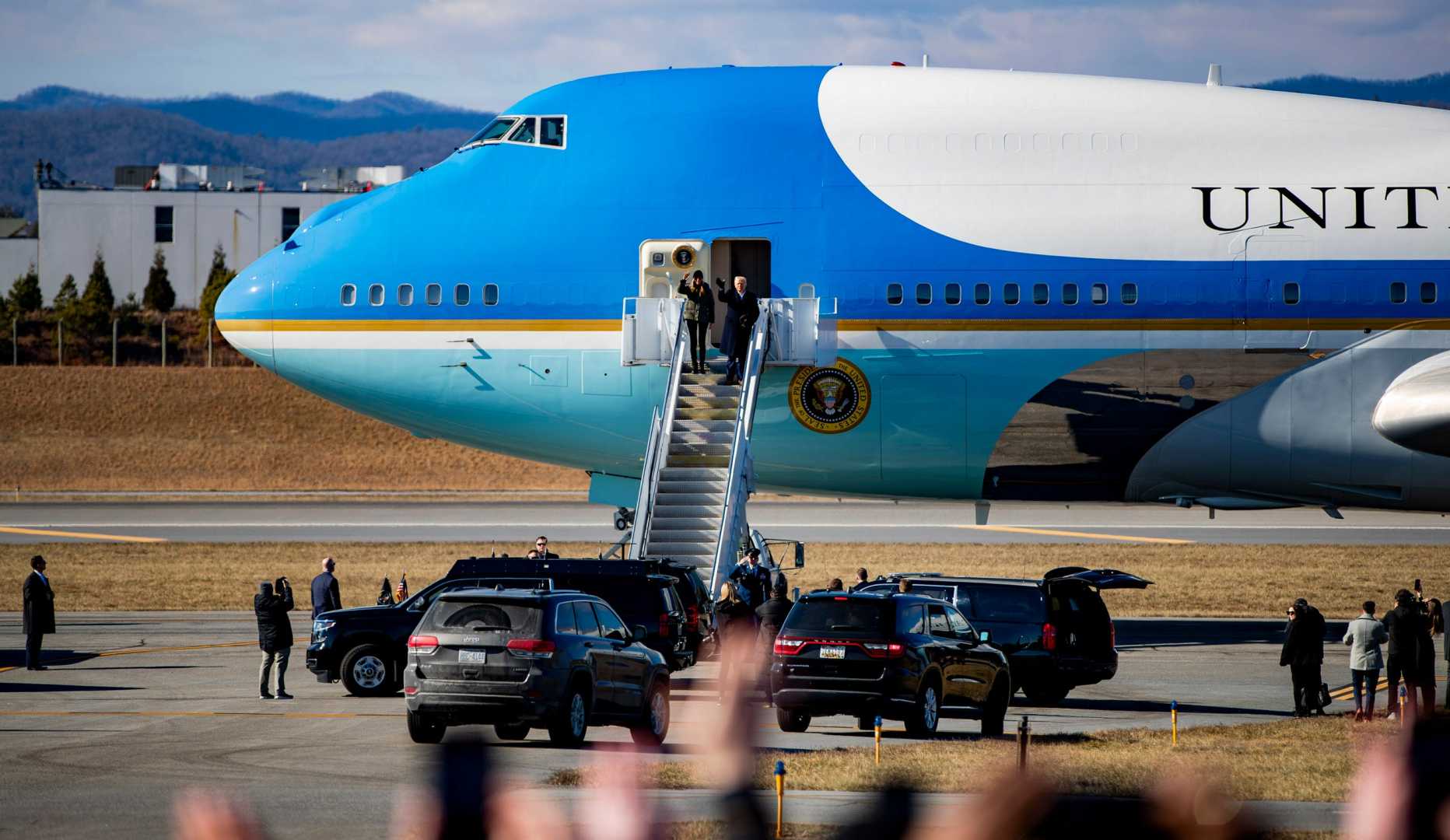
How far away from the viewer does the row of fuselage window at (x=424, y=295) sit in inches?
1085

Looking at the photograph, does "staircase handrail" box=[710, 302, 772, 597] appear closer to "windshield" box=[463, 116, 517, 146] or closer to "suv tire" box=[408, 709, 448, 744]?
"windshield" box=[463, 116, 517, 146]

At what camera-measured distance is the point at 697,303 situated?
27078 millimetres

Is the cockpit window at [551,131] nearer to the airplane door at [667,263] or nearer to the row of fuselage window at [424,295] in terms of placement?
the airplane door at [667,263]

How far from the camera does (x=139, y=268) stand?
134 meters

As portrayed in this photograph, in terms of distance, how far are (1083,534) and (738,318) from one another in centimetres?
3329

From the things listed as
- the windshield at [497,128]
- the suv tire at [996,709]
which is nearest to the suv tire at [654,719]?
the suv tire at [996,709]

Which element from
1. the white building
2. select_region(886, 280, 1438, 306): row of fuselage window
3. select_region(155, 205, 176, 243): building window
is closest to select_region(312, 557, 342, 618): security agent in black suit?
select_region(886, 280, 1438, 306): row of fuselage window

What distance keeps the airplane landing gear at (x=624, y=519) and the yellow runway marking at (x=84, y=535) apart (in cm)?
2890

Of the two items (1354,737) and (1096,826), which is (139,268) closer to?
(1354,737)

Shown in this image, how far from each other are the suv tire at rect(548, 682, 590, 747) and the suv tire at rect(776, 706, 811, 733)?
107 inches

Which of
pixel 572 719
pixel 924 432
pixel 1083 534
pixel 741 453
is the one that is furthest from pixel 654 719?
pixel 1083 534

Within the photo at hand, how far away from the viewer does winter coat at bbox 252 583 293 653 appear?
22.7m

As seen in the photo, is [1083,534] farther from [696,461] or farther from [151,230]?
[151,230]

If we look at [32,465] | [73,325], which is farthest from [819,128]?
[73,325]
